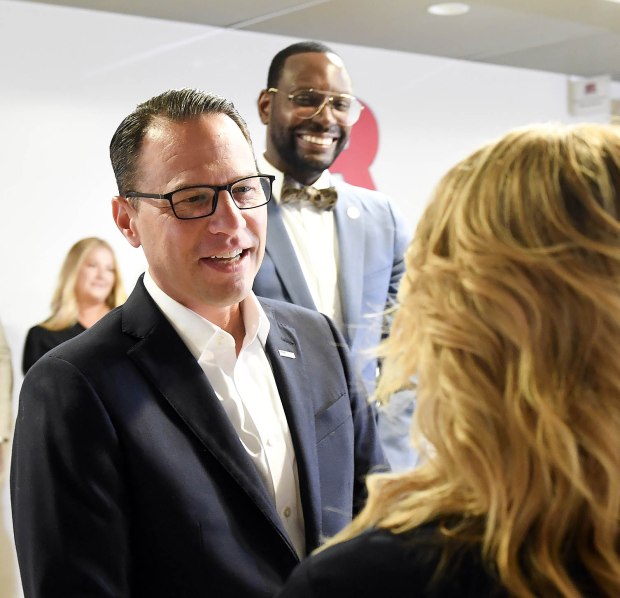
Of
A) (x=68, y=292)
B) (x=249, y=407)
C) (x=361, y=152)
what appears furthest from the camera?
(x=361, y=152)

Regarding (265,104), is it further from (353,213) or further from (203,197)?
(203,197)

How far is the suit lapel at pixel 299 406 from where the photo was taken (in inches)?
63.6

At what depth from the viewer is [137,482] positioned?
4.82 feet

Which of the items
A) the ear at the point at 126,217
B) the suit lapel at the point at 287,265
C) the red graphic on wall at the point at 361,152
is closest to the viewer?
the ear at the point at 126,217

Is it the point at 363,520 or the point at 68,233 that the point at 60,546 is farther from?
the point at 68,233

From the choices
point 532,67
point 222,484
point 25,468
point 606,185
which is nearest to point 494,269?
point 606,185

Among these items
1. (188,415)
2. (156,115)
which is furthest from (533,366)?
(156,115)

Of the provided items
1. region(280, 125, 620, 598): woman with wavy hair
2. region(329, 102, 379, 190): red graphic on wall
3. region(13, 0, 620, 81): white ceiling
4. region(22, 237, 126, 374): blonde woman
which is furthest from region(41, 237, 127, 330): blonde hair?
region(280, 125, 620, 598): woman with wavy hair

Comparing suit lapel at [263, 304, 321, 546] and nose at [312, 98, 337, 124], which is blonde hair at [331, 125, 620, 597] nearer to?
suit lapel at [263, 304, 321, 546]

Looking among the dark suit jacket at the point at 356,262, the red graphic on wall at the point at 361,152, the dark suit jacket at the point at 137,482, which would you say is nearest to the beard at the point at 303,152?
the dark suit jacket at the point at 356,262

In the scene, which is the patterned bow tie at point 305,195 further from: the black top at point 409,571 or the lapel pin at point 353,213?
the black top at point 409,571

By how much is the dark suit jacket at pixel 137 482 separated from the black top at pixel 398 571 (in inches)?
22.0

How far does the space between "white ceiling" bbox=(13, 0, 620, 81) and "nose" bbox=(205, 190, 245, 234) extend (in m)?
3.34

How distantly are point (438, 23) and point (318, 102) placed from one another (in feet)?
8.69
